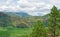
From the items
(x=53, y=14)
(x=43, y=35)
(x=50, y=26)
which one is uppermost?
(x=53, y=14)

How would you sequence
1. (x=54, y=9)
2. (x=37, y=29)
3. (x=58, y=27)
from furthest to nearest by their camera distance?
(x=37, y=29), (x=54, y=9), (x=58, y=27)

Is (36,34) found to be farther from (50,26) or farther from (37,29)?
(50,26)

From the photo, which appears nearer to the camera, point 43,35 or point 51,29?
point 51,29

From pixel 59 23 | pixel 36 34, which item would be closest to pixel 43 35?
pixel 36 34

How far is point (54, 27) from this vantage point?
125 feet

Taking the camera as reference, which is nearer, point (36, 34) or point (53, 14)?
point (53, 14)

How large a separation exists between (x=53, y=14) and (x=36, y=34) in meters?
9.17

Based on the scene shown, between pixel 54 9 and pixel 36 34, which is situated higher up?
pixel 54 9

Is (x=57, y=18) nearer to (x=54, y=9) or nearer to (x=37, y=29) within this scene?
(x=54, y=9)

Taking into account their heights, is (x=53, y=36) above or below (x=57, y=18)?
below

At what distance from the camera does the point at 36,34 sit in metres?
45.6

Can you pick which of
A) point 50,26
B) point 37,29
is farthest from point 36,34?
point 50,26

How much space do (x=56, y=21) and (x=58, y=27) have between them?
1.39 metres

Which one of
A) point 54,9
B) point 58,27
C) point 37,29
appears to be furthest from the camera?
point 37,29
